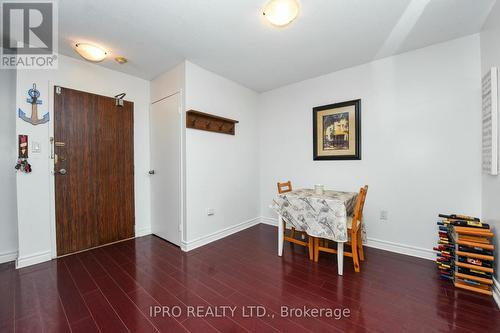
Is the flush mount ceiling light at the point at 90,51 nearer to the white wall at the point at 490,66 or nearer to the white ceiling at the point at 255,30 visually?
the white ceiling at the point at 255,30

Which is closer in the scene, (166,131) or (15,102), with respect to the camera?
(15,102)

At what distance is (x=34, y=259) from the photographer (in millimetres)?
2334

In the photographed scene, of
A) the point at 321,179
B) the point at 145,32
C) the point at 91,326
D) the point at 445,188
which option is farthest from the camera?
the point at 321,179

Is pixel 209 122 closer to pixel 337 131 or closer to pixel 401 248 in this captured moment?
pixel 337 131

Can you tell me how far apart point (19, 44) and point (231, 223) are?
3.41 m

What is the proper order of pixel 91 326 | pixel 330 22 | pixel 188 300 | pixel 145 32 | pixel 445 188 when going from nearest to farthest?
pixel 91 326 → pixel 188 300 → pixel 330 22 → pixel 145 32 → pixel 445 188

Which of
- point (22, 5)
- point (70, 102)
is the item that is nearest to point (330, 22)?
point (22, 5)

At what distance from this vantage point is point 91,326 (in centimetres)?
148

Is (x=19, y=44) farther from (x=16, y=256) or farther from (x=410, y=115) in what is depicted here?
(x=410, y=115)

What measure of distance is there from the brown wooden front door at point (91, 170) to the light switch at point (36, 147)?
0.48 feet

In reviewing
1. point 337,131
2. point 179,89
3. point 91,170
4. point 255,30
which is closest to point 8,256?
point 91,170

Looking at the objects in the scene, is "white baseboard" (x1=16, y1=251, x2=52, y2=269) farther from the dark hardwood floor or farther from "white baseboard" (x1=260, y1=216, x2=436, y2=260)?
"white baseboard" (x1=260, y1=216, x2=436, y2=260)

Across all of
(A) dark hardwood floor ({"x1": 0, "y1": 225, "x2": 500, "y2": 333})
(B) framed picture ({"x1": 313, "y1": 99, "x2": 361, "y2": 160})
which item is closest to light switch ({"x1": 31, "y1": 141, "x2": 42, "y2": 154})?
(A) dark hardwood floor ({"x1": 0, "y1": 225, "x2": 500, "y2": 333})

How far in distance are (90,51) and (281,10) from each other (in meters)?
2.10
